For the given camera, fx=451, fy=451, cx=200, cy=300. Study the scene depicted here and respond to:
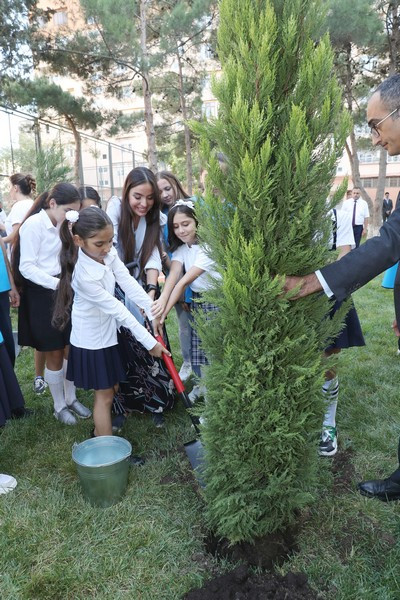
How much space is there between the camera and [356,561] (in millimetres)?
2227

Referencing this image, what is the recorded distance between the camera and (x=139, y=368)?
3738mm

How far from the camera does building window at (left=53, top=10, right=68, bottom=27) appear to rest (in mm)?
13648

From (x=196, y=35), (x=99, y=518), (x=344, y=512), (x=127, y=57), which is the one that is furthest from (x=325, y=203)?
(x=196, y=35)

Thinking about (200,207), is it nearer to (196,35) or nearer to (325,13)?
(325,13)

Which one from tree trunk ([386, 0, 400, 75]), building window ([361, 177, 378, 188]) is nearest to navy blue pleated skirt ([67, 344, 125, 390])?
tree trunk ([386, 0, 400, 75])

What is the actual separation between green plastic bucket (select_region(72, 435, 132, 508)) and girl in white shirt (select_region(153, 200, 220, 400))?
0.83m

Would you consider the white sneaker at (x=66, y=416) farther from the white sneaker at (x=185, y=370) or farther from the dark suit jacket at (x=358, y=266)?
the dark suit jacket at (x=358, y=266)

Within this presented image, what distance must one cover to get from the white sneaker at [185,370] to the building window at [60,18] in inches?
522

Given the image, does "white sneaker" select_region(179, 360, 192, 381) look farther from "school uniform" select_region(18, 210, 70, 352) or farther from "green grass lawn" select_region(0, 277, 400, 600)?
"school uniform" select_region(18, 210, 70, 352)

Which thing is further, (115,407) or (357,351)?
(357,351)

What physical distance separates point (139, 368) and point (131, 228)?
1.15 metres

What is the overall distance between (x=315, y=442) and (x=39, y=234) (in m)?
2.56

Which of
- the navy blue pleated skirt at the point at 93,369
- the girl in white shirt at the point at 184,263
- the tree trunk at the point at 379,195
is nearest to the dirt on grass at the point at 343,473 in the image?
the girl in white shirt at the point at 184,263

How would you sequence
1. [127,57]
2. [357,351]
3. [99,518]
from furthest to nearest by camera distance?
[127,57] < [357,351] < [99,518]
